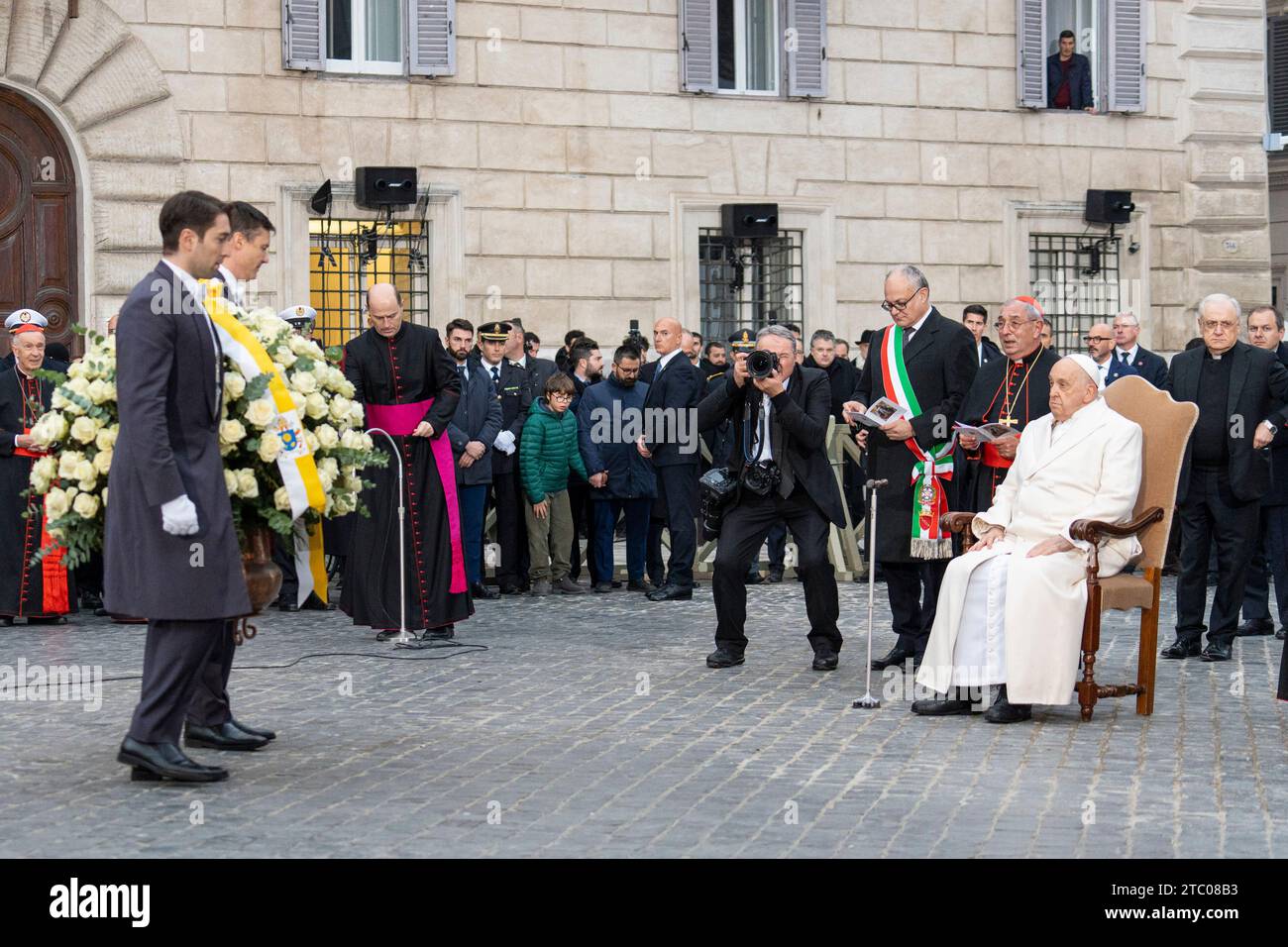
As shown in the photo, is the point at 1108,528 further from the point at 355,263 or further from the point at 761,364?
the point at 355,263

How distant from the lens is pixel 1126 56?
2197 centimetres

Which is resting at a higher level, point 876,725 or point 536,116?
point 536,116

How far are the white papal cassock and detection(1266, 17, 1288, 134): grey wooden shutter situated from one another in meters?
22.7

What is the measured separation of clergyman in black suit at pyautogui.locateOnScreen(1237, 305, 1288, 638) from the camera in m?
12.0

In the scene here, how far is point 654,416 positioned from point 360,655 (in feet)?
15.1

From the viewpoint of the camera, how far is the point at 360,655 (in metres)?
11.1

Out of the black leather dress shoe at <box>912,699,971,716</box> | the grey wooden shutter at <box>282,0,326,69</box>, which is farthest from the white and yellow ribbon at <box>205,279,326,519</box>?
the grey wooden shutter at <box>282,0,326,69</box>

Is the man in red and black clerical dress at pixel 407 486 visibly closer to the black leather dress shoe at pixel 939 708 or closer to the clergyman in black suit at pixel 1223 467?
the black leather dress shoe at pixel 939 708

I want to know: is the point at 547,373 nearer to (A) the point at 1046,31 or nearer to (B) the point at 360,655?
(B) the point at 360,655

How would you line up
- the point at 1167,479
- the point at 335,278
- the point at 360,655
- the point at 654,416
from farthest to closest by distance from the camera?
the point at 335,278, the point at 654,416, the point at 360,655, the point at 1167,479

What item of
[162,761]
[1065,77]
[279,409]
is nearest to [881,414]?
[279,409]

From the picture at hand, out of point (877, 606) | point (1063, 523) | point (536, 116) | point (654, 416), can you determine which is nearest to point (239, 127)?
point (536, 116)

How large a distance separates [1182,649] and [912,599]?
168 centimetres

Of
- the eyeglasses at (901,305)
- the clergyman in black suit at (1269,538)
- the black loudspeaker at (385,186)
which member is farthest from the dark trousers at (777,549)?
the black loudspeaker at (385,186)
